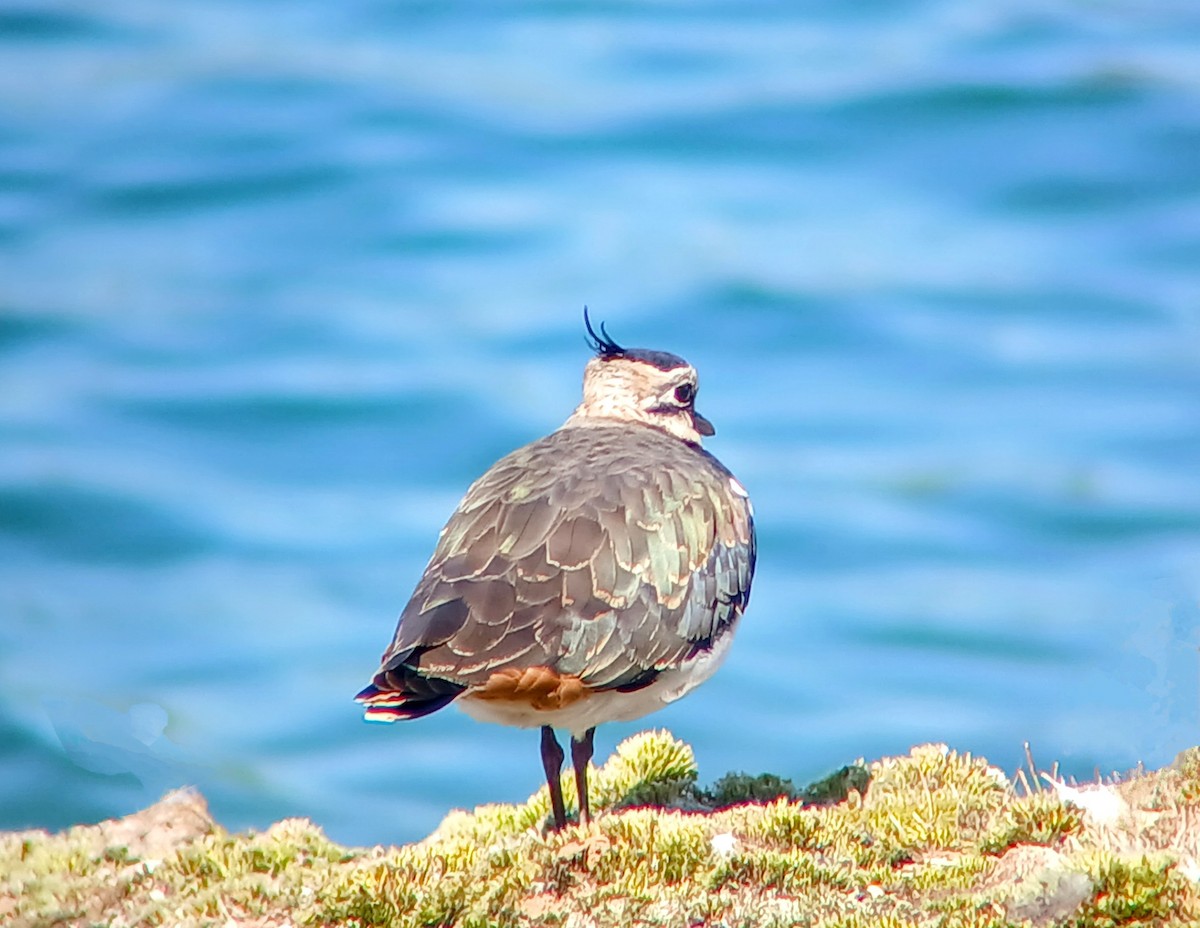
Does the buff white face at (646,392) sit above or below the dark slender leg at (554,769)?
above

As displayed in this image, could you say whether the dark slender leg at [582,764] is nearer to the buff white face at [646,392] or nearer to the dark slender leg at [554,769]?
the dark slender leg at [554,769]

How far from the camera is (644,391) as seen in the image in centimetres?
1059

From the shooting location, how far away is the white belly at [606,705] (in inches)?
326

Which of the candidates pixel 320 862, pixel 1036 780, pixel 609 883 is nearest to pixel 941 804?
pixel 1036 780

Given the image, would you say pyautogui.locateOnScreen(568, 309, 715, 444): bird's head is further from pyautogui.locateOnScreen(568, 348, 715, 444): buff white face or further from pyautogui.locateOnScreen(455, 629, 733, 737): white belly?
pyautogui.locateOnScreen(455, 629, 733, 737): white belly

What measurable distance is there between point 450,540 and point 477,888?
224cm

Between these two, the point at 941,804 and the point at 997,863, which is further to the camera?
the point at 941,804

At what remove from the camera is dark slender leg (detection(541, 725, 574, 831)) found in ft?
28.5

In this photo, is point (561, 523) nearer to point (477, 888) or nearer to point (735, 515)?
point (735, 515)

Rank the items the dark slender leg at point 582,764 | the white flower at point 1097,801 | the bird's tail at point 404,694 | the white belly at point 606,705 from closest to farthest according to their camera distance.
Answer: the white flower at point 1097,801 → the bird's tail at point 404,694 → the white belly at point 606,705 → the dark slender leg at point 582,764

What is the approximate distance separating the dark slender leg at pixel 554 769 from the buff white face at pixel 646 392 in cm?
243

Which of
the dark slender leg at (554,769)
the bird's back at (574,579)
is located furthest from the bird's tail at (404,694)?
the dark slender leg at (554,769)

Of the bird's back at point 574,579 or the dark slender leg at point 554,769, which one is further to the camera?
the dark slender leg at point 554,769

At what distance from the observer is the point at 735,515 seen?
31.9 feet
